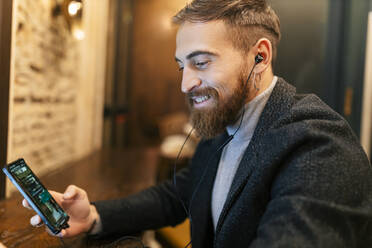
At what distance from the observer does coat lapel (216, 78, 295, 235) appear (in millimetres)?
760

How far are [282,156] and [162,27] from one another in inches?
115

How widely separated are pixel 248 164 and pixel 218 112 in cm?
22

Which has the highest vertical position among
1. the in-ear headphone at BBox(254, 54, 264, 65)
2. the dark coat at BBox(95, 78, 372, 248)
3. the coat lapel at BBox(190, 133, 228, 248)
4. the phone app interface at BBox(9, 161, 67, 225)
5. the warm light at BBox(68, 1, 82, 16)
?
the warm light at BBox(68, 1, 82, 16)

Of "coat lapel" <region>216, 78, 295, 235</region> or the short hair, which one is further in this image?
the short hair

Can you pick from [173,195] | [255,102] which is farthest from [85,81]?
[255,102]

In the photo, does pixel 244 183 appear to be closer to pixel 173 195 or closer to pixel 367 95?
pixel 173 195

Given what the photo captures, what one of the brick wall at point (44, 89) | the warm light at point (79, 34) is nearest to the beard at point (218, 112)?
the brick wall at point (44, 89)

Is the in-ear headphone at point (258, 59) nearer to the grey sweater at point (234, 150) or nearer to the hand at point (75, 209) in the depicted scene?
the grey sweater at point (234, 150)

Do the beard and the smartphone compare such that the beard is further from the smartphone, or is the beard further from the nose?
the smartphone

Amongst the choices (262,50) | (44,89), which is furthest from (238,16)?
(44,89)

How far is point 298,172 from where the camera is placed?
62 centimetres

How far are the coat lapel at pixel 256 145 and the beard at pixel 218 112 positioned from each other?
0.10 m

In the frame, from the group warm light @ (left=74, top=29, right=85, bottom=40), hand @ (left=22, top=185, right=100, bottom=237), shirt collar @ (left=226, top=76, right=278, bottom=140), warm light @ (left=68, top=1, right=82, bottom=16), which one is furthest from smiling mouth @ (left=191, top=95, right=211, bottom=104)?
warm light @ (left=74, top=29, right=85, bottom=40)

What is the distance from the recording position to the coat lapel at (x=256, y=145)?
760 millimetres
